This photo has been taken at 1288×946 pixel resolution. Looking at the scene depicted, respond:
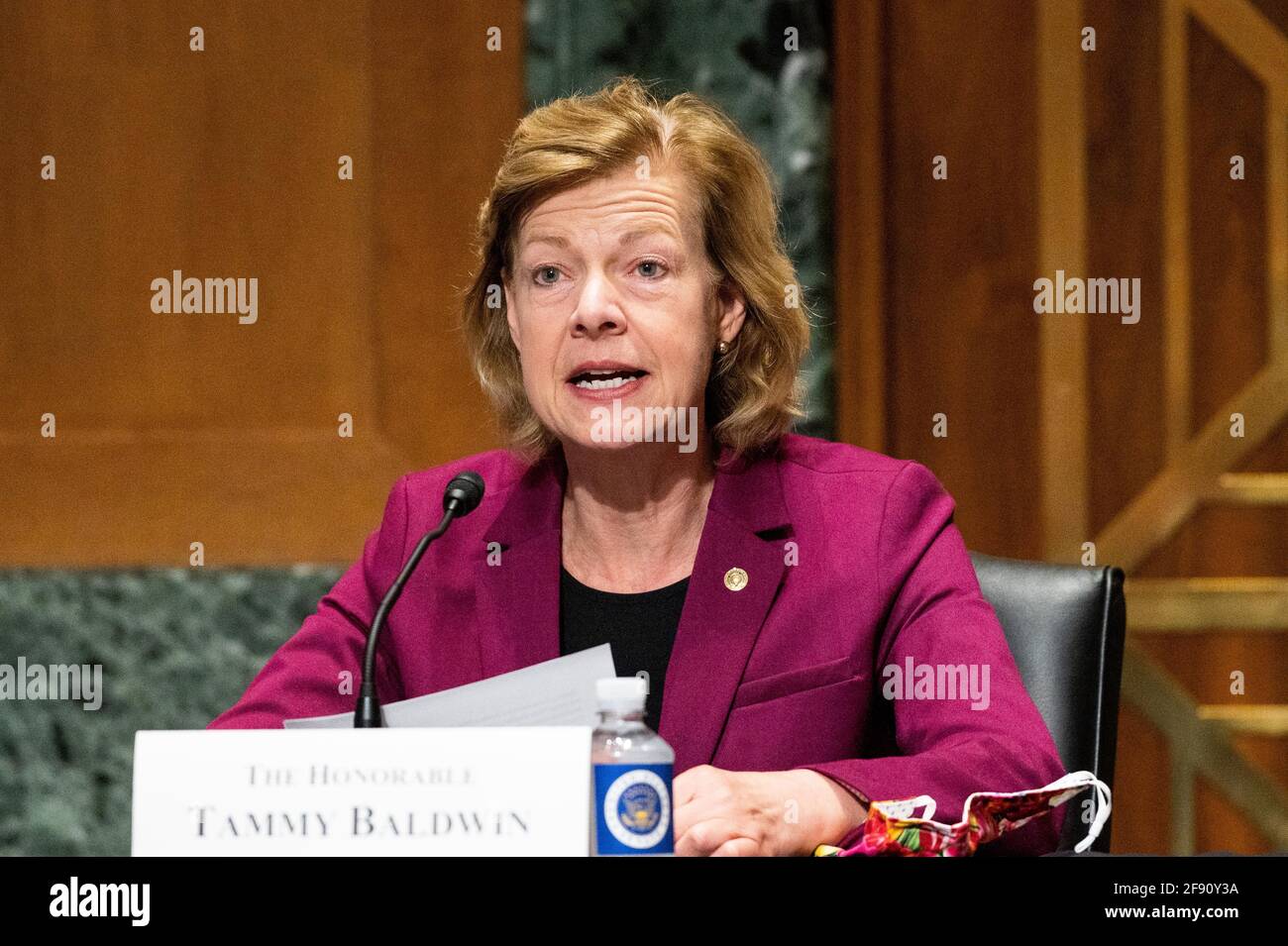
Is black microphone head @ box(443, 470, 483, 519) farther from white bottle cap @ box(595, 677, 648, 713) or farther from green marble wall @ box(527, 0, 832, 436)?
green marble wall @ box(527, 0, 832, 436)

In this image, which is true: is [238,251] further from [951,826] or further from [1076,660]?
[951,826]

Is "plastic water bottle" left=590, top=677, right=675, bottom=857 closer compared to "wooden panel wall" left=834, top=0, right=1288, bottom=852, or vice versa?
"plastic water bottle" left=590, top=677, right=675, bottom=857

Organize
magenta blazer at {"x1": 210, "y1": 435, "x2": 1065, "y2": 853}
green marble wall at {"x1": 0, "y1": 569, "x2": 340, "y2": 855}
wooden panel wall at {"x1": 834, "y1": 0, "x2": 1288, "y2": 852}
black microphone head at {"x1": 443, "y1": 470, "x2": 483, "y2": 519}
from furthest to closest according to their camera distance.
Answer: wooden panel wall at {"x1": 834, "y1": 0, "x2": 1288, "y2": 852}
green marble wall at {"x1": 0, "y1": 569, "x2": 340, "y2": 855}
magenta blazer at {"x1": 210, "y1": 435, "x2": 1065, "y2": 853}
black microphone head at {"x1": 443, "y1": 470, "x2": 483, "y2": 519}

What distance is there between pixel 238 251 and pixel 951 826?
6.82ft

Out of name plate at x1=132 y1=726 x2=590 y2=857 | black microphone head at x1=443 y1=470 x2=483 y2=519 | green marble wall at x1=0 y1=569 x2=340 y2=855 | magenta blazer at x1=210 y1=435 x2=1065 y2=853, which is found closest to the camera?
name plate at x1=132 y1=726 x2=590 y2=857

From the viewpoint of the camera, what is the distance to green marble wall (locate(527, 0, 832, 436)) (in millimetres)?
2736

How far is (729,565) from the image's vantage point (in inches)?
65.6

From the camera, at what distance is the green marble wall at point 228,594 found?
268 cm

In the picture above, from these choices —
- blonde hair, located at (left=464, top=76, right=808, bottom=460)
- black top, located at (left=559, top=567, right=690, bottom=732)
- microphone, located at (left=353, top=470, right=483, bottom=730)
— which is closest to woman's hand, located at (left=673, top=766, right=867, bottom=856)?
microphone, located at (left=353, top=470, right=483, bottom=730)

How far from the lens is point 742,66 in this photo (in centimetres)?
274

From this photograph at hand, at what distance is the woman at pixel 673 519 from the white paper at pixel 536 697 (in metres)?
0.44

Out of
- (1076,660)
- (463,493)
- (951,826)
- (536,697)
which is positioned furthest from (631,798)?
(1076,660)

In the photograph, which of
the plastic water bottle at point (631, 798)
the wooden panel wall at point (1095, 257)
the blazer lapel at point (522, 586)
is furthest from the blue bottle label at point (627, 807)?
the wooden panel wall at point (1095, 257)

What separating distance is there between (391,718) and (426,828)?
0.74 ft
